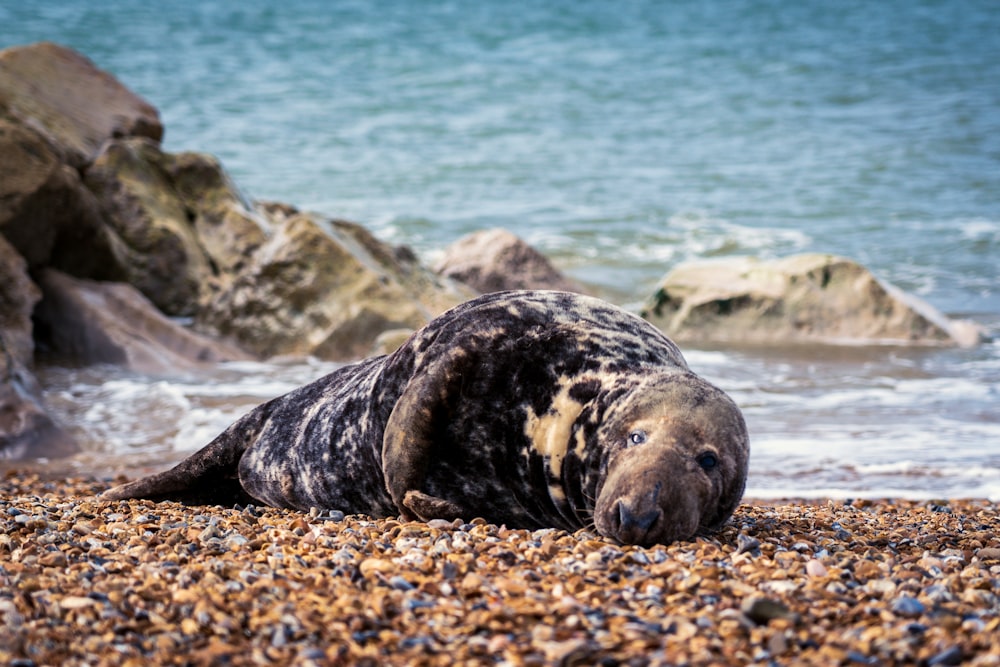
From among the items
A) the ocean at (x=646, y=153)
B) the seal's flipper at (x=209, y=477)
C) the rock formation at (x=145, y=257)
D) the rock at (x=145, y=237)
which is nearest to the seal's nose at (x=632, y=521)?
the seal's flipper at (x=209, y=477)

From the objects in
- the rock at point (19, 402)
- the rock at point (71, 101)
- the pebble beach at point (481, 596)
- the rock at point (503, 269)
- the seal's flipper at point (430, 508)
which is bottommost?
the rock at point (503, 269)

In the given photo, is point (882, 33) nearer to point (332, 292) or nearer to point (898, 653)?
point (332, 292)

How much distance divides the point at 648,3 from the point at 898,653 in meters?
44.0

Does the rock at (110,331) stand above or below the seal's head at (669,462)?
below

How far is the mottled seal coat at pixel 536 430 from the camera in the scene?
3842 millimetres

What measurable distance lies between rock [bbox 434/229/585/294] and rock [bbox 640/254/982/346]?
1.85m

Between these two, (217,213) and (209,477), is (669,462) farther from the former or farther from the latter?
(217,213)

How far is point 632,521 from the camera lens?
3693mm

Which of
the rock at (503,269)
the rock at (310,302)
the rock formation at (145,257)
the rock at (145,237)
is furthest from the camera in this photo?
the rock at (503,269)

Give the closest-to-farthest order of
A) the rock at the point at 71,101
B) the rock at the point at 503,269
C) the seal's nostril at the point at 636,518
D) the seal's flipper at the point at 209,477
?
the seal's nostril at the point at 636,518 < the seal's flipper at the point at 209,477 < the rock at the point at 71,101 < the rock at the point at 503,269

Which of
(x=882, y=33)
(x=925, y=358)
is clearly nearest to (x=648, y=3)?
(x=882, y=33)

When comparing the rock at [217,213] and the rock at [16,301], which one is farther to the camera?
the rock at [217,213]

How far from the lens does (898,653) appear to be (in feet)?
9.22

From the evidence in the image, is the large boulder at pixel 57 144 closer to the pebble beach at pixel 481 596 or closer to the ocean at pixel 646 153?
the ocean at pixel 646 153
